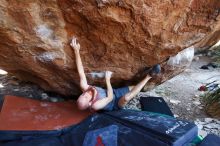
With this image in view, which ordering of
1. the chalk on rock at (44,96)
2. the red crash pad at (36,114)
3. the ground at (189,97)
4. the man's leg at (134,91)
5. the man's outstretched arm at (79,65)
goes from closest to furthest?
the man's outstretched arm at (79,65)
the red crash pad at (36,114)
the man's leg at (134,91)
the chalk on rock at (44,96)
the ground at (189,97)

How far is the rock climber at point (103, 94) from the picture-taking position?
2602 mm

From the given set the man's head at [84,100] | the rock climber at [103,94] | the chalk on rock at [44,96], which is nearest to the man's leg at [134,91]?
the rock climber at [103,94]

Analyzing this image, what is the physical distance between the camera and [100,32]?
2.35 meters

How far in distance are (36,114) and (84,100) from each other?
Answer: 0.53 m

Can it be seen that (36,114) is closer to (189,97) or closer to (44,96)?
(44,96)

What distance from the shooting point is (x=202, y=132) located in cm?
310

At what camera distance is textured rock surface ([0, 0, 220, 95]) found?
2.15 metres

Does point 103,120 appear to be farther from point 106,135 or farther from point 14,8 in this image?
point 14,8

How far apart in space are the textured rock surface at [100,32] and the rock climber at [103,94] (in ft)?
0.27

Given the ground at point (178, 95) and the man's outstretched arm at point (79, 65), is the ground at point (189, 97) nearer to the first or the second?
the ground at point (178, 95)

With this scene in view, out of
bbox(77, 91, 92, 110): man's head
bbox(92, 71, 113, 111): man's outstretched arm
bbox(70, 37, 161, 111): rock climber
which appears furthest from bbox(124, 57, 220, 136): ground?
bbox(77, 91, 92, 110): man's head

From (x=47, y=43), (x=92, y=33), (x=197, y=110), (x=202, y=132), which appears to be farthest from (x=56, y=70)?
(x=197, y=110)

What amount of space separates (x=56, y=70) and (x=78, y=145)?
764 mm

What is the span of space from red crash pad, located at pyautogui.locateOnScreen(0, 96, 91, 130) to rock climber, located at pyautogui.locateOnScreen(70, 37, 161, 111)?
20cm
